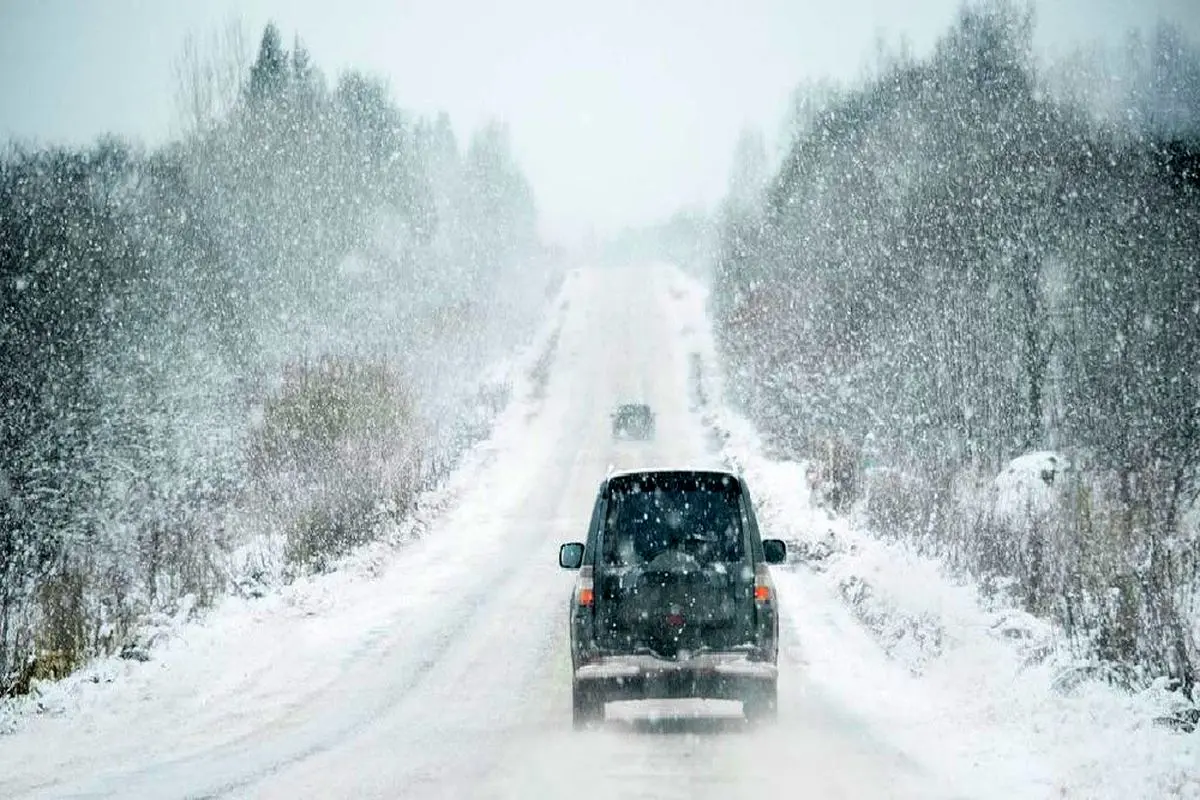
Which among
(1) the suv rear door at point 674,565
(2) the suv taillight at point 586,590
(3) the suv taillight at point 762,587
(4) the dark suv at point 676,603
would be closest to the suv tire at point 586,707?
(4) the dark suv at point 676,603

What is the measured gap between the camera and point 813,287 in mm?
39875

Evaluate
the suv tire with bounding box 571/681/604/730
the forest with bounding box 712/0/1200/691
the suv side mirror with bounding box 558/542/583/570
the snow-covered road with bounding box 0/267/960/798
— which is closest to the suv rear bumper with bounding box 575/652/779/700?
the suv tire with bounding box 571/681/604/730

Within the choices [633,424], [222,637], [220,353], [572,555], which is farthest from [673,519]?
[220,353]

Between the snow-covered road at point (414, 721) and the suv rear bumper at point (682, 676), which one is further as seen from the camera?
the suv rear bumper at point (682, 676)

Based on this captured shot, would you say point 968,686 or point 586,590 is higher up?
point 586,590

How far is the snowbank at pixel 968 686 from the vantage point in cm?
663

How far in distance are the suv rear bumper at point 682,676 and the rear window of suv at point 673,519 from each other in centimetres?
78

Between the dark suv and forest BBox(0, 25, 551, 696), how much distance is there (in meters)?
5.92

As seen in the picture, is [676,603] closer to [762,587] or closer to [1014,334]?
[762,587]

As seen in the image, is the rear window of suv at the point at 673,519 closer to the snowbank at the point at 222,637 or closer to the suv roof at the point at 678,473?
the suv roof at the point at 678,473

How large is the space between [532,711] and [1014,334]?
23277 millimetres

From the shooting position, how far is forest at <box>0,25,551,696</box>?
1827 cm

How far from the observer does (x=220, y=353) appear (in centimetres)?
4578

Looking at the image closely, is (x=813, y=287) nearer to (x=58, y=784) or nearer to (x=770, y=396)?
(x=770, y=396)
